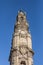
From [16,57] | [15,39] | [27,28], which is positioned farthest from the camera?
[27,28]

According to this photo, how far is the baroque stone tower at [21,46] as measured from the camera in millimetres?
39750

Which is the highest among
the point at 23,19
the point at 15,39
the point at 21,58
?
the point at 23,19

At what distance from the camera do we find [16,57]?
39.8 metres

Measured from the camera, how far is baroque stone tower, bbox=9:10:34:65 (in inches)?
1565

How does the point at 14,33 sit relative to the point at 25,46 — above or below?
above

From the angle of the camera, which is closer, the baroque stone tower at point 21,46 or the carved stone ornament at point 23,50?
the baroque stone tower at point 21,46

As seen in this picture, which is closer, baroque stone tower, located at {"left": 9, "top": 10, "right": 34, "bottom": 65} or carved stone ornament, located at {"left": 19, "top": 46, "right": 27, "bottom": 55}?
baroque stone tower, located at {"left": 9, "top": 10, "right": 34, "bottom": 65}

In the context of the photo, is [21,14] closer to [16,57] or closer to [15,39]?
[15,39]

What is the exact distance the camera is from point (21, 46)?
41250mm

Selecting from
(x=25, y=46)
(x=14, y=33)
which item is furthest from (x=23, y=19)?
(x=25, y=46)

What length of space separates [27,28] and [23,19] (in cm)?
235

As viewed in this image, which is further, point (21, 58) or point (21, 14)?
point (21, 14)

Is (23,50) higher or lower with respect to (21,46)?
lower

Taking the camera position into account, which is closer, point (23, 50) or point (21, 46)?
point (23, 50)
